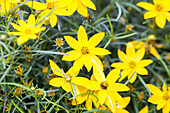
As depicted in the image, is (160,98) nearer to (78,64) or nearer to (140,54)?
(140,54)

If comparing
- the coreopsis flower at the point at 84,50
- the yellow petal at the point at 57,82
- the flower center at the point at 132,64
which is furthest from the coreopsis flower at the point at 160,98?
the yellow petal at the point at 57,82

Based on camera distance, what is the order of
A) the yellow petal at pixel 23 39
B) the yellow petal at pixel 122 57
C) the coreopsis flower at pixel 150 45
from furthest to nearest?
the coreopsis flower at pixel 150 45 → the yellow petal at pixel 122 57 → the yellow petal at pixel 23 39

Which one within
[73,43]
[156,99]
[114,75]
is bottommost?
[156,99]

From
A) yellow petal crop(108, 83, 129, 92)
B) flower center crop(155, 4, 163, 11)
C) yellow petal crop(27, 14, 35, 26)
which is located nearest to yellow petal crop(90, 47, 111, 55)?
yellow petal crop(108, 83, 129, 92)

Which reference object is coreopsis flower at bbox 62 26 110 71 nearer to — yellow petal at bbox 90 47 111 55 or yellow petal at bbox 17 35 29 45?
yellow petal at bbox 90 47 111 55

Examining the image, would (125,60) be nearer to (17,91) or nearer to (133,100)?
(133,100)

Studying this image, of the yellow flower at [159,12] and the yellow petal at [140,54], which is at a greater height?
the yellow flower at [159,12]

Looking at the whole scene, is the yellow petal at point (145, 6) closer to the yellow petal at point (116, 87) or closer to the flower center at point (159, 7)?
the flower center at point (159, 7)

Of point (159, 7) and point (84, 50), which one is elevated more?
point (159, 7)

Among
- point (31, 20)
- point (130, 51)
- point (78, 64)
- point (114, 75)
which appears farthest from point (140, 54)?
point (31, 20)

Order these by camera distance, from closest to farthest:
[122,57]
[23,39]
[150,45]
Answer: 1. [23,39]
2. [122,57]
3. [150,45]
